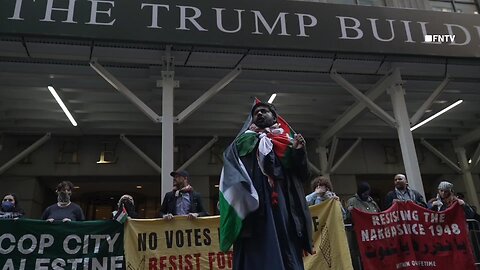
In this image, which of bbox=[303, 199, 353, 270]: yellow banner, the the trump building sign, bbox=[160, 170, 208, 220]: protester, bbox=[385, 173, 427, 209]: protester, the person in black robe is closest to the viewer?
the person in black robe

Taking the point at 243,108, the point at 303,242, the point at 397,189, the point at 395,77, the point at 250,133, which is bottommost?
the point at 303,242

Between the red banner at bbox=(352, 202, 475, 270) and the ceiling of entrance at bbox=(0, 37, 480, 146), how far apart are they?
379 cm

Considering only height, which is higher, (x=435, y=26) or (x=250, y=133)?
(x=435, y=26)

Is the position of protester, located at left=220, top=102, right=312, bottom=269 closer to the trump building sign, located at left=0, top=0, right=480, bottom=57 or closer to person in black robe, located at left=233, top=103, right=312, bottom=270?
person in black robe, located at left=233, top=103, right=312, bottom=270

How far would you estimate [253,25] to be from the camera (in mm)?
8422

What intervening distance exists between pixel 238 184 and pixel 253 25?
593 centimetres

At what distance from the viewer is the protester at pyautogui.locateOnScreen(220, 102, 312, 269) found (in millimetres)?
3014

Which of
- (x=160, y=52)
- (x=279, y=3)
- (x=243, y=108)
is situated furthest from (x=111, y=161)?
(x=279, y=3)

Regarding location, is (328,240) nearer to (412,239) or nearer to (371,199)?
(412,239)

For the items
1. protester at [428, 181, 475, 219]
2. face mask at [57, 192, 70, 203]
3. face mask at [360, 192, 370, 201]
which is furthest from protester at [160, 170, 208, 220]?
protester at [428, 181, 475, 219]

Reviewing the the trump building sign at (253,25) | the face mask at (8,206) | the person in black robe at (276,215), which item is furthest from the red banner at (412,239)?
the face mask at (8,206)

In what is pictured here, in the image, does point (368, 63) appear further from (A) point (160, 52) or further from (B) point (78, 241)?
(B) point (78, 241)

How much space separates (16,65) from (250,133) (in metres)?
7.05

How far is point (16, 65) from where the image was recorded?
28.2ft
